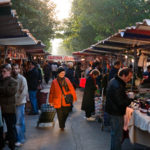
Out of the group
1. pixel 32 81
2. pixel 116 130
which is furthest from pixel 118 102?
pixel 32 81

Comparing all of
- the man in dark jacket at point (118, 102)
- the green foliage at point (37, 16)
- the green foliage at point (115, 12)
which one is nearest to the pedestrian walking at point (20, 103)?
A: the man in dark jacket at point (118, 102)

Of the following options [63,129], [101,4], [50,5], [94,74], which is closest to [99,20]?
[101,4]

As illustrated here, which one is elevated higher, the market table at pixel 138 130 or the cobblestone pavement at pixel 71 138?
the market table at pixel 138 130

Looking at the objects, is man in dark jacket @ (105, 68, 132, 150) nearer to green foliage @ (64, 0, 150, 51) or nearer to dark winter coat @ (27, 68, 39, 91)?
dark winter coat @ (27, 68, 39, 91)

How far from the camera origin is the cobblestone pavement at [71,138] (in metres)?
6.03

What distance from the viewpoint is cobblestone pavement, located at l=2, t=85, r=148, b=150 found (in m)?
6.03

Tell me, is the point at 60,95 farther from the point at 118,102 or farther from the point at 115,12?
the point at 115,12

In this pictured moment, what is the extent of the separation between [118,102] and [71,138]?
2492 mm

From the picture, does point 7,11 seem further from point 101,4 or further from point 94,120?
point 101,4

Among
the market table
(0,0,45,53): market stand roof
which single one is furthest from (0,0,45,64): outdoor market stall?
the market table

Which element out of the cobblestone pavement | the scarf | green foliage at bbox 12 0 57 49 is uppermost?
green foliage at bbox 12 0 57 49

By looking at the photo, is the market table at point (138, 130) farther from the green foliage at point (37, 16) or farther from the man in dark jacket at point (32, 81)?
the green foliage at point (37, 16)

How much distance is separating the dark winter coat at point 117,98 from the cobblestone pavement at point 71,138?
1.43 m

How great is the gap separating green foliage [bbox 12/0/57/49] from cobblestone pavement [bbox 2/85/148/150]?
13.8 m
